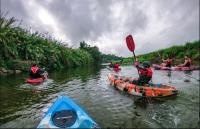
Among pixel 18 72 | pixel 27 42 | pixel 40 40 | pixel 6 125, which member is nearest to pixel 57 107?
pixel 6 125

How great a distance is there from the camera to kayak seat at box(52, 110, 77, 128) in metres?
6.84

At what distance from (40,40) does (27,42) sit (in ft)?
14.2

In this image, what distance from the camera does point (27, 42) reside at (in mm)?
32938

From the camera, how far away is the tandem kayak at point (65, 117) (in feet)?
21.7

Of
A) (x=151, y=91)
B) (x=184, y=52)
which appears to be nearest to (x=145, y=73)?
(x=151, y=91)

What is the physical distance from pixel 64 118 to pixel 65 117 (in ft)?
0.22

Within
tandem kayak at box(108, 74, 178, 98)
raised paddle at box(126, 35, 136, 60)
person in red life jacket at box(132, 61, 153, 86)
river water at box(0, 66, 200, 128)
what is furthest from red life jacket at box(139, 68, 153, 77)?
raised paddle at box(126, 35, 136, 60)

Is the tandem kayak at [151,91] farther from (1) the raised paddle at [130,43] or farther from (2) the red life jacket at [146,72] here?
(1) the raised paddle at [130,43]

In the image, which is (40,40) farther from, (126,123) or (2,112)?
(126,123)

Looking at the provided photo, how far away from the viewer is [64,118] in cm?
716

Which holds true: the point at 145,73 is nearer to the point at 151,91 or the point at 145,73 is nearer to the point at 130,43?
the point at 151,91

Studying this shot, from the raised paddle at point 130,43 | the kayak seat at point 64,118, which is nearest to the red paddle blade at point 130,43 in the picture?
the raised paddle at point 130,43

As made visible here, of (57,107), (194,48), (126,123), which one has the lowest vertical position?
(126,123)

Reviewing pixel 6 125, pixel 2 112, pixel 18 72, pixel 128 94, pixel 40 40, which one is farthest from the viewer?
pixel 40 40
